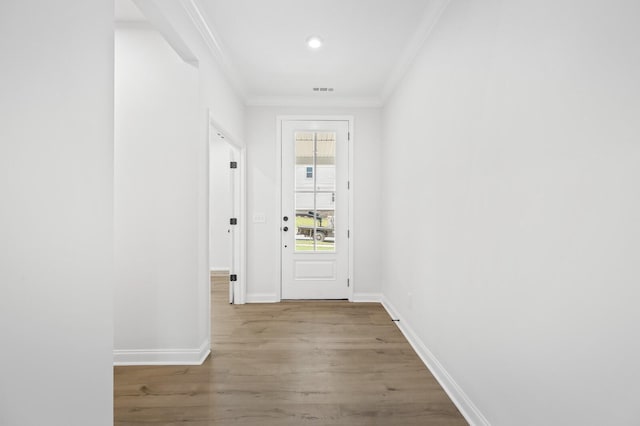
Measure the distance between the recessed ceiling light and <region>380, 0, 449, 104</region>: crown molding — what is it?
30.9 inches

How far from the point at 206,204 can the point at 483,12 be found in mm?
2263

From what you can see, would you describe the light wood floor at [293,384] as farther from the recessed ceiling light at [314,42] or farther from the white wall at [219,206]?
the white wall at [219,206]

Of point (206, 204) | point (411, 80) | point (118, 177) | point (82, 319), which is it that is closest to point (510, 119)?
point (411, 80)

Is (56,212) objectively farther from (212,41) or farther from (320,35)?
(320,35)

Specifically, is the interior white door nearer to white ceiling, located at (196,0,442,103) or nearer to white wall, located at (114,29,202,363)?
white ceiling, located at (196,0,442,103)

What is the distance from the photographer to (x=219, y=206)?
6.59m

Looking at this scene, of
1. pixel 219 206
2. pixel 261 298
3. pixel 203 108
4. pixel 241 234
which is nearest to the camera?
pixel 203 108

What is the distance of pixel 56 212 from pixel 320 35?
2366 mm

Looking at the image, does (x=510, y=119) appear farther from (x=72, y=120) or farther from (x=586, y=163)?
(x=72, y=120)

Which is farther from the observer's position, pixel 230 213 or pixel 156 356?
pixel 230 213

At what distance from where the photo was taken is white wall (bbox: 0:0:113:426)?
3.00 ft

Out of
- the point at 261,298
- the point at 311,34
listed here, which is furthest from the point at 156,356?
the point at 311,34

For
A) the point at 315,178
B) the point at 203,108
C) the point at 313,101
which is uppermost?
the point at 313,101

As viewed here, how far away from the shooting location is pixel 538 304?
1259 millimetres
